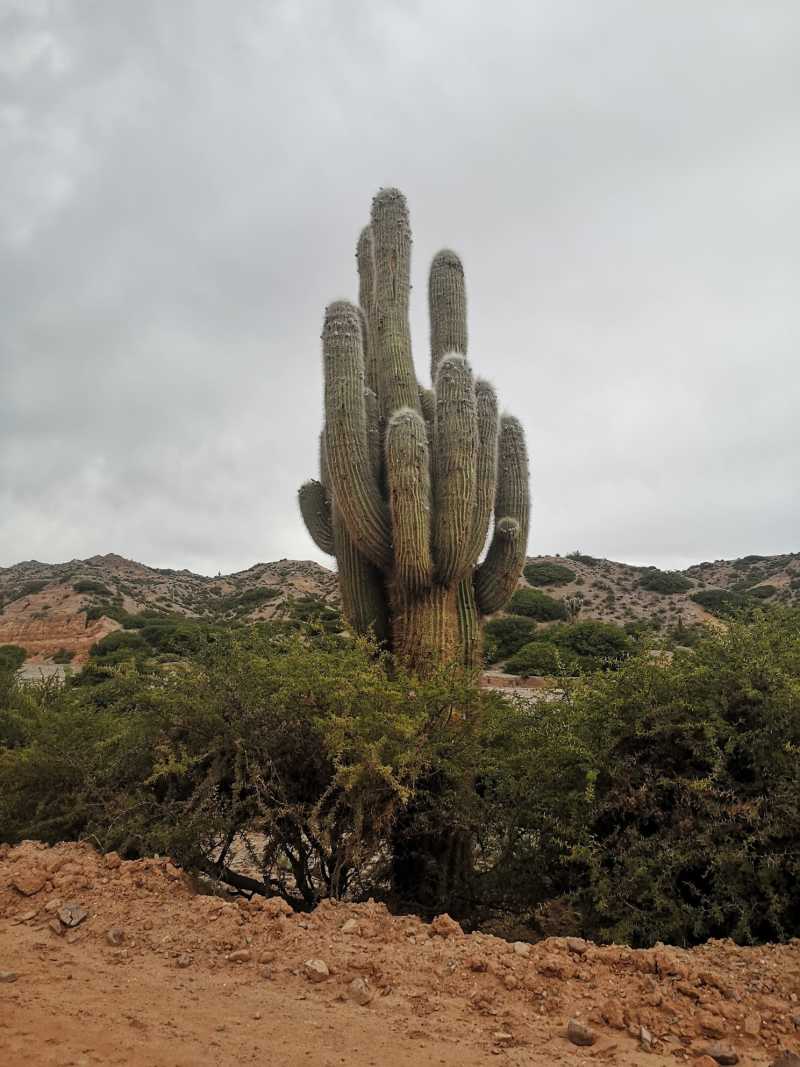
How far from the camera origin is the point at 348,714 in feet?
21.0

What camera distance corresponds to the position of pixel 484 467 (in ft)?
34.0

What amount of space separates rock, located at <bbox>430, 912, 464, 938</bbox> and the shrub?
54.3 meters

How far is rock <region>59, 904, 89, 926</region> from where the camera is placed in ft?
15.1

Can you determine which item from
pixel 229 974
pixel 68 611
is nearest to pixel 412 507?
pixel 229 974

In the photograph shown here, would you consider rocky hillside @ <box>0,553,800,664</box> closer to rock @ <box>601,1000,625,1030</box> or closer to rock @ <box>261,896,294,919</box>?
rock @ <box>261,896,294,919</box>

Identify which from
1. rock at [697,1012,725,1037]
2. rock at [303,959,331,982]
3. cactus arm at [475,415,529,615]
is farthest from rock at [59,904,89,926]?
cactus arm at [475,415,529,615]

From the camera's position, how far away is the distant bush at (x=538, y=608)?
1797 inches

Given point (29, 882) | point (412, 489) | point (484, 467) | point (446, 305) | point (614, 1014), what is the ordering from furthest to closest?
point (446, 305) → point (484, 467) → point (412, 489) → point (29, 882) → point (614, 1014)

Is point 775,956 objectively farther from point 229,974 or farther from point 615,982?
point 229,974

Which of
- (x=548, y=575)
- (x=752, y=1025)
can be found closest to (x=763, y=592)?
(x=548, y=575)

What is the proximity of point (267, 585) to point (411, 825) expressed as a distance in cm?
5648

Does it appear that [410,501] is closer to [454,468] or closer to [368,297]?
[454,468]

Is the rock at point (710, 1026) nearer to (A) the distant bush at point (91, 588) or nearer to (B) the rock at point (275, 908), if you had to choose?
(B) the rock at point (275, 908)

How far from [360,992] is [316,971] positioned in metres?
0.34
